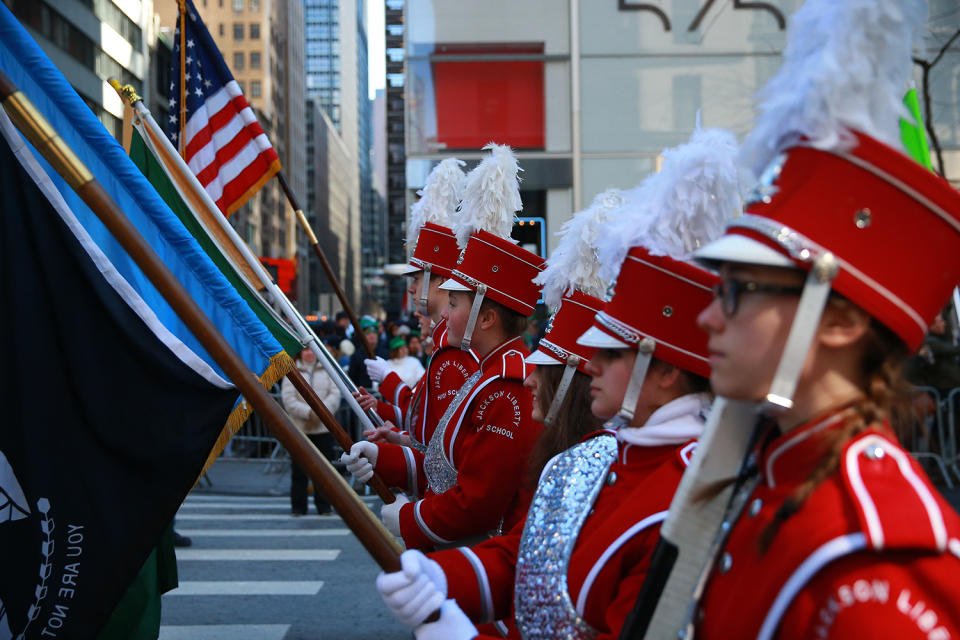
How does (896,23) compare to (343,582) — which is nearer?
(896,23)

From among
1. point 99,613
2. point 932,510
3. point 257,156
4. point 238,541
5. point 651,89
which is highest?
point 651,89

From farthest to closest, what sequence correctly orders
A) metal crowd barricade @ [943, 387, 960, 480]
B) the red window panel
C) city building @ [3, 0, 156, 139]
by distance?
city building @ [3, 0, 156, 139] → the red window panel → metal crowd barricade @ [943, 387, 960, 480]

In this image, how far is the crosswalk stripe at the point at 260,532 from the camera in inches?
391

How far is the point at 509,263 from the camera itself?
452cm

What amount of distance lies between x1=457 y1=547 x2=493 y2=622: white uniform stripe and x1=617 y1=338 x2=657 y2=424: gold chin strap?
2.00 feet

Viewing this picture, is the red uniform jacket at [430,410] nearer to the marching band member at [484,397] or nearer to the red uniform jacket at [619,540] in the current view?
the marching band member at [484,397]

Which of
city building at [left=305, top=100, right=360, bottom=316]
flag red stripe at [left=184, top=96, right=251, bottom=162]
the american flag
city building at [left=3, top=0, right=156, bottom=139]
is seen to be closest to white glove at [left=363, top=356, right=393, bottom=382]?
the american flag

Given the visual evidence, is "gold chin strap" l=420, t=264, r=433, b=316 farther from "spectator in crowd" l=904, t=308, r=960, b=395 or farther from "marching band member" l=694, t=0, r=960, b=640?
"spectator in crowd" l=904, t=308, r=960, b=395

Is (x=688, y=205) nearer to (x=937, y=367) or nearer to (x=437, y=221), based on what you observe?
(x=437, y=221)

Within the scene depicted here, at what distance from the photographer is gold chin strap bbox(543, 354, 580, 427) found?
132 inches

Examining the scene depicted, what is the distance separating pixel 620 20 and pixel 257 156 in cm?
1132

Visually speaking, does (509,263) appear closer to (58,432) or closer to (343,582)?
(58,432)

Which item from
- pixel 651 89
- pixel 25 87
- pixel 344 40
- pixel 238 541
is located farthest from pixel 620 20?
pixel 344 40

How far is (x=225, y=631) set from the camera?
6.63m
